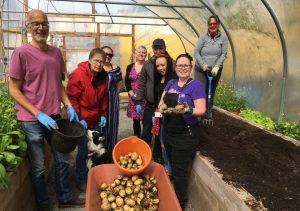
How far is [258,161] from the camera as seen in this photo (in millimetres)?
3523

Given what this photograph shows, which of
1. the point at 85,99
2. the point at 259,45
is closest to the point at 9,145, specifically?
the point at 85,99

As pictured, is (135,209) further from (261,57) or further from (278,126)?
(261,57)

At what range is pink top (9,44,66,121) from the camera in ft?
9.01

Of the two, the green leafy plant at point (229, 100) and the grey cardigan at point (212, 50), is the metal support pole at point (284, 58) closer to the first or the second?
the grey cardigan at point (212, 50)

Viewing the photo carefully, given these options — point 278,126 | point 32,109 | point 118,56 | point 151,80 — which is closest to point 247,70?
point 278,126

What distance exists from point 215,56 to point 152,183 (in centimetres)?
310

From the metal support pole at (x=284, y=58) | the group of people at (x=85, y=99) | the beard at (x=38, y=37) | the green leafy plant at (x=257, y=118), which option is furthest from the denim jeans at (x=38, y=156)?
the metal support pole at (x=284, y=58)

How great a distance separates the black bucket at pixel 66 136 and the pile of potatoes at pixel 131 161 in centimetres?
48

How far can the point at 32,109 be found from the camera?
2.81 metres

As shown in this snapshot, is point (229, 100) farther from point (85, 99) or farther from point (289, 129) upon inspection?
point (85, 99)

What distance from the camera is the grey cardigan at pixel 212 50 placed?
5.14 m

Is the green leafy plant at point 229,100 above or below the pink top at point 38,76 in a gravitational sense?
below

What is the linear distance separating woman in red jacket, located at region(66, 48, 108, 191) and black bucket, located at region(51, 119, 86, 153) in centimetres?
22

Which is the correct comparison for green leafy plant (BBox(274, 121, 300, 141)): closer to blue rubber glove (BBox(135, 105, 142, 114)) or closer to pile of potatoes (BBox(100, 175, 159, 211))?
blue rubber glove (BBox(135, 105, 142, 114))
